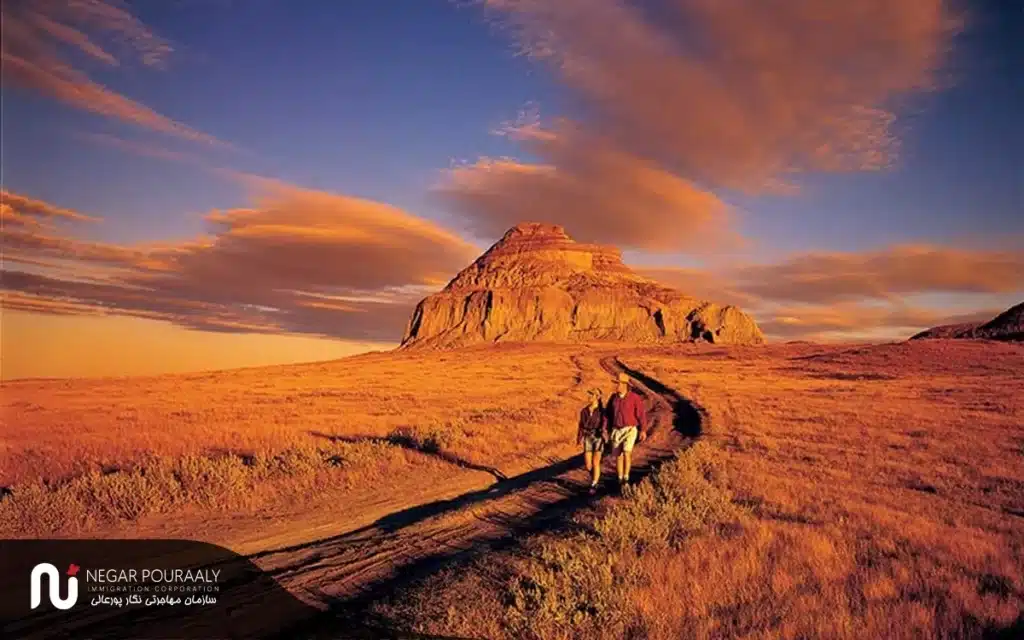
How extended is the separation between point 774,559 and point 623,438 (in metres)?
5.12

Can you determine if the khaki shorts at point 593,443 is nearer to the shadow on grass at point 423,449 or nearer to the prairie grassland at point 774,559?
the prairie grassland at point 774,559

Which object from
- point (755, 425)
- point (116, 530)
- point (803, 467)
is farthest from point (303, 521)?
point (755, 425)

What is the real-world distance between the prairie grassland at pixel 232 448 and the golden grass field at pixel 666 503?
0.08 metres

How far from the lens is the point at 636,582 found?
23.9ft

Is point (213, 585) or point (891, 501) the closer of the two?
point (213, 585)

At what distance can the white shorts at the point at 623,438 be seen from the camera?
523 inches

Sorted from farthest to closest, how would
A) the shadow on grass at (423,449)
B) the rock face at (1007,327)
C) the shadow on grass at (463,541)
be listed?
the rock face at (1007,327)
the shadow on grass at (423,449)
the shadow on grass at (463,541)

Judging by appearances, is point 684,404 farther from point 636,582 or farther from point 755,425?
point 636,582

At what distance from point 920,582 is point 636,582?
11.3 ft

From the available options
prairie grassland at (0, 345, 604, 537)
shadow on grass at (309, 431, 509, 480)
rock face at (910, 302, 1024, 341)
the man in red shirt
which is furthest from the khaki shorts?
rock face at (910, 302, 1024, 341)

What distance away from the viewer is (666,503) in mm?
10594

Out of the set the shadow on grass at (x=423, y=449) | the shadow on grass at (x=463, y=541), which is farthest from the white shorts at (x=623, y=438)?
the shadow on grass at (x=423, y=449)

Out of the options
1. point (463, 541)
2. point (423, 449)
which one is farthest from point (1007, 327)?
point (463, 541)

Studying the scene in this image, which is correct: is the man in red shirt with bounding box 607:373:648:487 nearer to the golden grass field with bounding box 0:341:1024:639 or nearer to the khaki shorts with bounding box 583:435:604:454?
the khaki shorts with bounding box 583:435:604:454
